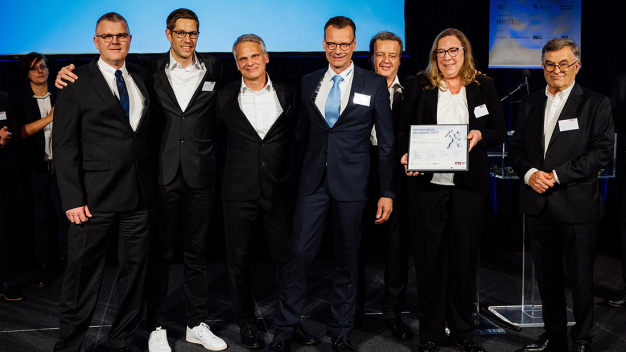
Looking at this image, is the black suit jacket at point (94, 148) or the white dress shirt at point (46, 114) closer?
the black suit jacket at point (94, 148)

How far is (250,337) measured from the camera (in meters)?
3.02

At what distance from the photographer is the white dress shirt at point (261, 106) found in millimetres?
2973

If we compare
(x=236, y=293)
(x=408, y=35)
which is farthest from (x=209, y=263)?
(x=408, y=35)

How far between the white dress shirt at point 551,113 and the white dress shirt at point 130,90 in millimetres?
2113

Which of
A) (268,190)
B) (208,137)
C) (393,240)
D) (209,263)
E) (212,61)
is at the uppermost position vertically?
(212,61)

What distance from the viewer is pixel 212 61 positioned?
10.2 feet

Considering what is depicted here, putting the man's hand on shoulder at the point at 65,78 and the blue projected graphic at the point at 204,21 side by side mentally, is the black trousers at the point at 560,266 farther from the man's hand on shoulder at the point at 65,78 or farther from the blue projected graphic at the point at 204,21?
the blue projected graphic at the point at 204,21

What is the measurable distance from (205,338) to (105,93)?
1453 mm

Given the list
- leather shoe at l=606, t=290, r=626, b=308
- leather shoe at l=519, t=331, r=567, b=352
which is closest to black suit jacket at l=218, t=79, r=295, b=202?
leather shoe at l=519, t=331, r=567, b=352

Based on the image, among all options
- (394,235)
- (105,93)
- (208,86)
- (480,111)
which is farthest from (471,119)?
(105,93)

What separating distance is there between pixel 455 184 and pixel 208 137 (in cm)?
138

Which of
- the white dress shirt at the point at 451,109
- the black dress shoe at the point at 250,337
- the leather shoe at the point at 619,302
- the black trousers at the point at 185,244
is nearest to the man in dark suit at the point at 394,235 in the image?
the white dress shirt at the point at 451,109

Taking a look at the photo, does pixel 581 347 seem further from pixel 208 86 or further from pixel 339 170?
pixel 208 86

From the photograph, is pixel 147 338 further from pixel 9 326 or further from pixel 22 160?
pixel 22 160
